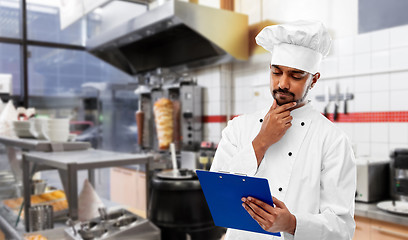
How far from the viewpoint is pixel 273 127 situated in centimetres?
109

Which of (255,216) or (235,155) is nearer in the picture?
(255,216)

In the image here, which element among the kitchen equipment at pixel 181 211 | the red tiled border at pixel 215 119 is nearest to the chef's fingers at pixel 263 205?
the kitchen equipment at pixel 181 211

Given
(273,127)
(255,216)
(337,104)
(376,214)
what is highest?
(337,104)

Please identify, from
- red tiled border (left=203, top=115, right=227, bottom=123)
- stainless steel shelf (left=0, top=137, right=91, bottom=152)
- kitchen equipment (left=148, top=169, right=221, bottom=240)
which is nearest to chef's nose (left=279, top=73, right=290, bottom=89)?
kitchen equipment (left=148, top=169, right=221, bottom=240)

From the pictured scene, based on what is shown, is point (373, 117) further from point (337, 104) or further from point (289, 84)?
point (289, 84)

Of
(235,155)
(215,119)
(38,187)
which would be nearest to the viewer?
(235,155)

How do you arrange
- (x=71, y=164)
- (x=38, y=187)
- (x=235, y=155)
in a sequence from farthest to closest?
(x=38, y=187) < (x=71, y=164) < (x=235, y=155)

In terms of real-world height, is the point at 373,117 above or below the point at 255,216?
above

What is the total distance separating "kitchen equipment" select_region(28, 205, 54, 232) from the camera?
1.89 meters

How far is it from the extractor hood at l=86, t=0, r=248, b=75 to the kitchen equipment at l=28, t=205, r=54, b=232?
7.54 feet

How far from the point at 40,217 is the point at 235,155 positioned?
1.26 meters

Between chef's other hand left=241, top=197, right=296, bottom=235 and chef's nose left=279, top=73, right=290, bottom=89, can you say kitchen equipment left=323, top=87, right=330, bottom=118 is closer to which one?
chef's nose left=279, top=73, right=290, bottom=89

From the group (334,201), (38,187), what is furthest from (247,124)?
(38,187)

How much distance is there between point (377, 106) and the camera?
111 inches
